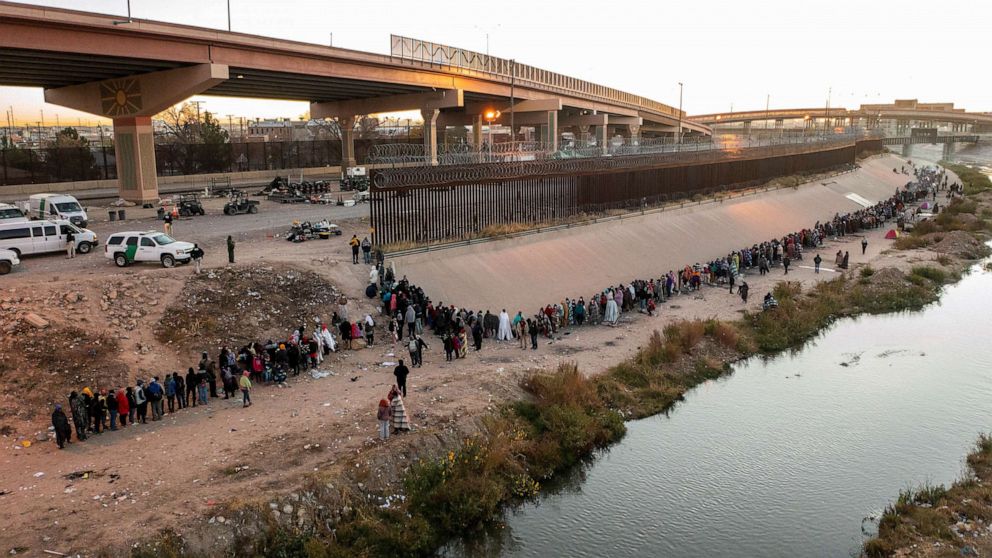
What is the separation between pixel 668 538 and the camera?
1616 centimetres

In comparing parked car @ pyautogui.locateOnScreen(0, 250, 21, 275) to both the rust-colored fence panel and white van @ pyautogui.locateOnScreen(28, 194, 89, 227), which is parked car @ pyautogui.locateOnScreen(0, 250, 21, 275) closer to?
white van @ pyautogui.locateOnScreen(28, 194, 89, 227)

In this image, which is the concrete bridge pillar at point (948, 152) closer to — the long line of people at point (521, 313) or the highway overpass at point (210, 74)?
the highway overpass at point (210, 74)

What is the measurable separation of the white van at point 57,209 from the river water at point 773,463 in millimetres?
28863

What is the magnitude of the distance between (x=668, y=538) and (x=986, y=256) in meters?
42.8

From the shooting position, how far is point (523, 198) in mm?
38312

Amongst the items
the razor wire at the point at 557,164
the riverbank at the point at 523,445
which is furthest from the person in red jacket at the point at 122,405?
the razor wire at the point at 557,164

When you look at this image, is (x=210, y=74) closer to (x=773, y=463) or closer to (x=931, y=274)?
(x=773, y=463)

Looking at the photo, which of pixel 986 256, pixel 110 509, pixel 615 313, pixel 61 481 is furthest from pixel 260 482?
pixel 986 256

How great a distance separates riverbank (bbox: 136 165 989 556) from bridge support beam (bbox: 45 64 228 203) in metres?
31.5

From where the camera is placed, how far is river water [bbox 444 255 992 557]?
16.2 m

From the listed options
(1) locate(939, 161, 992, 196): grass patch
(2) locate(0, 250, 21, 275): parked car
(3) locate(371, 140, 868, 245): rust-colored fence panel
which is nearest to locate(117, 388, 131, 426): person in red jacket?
(2) locate(0, 250, 21, 275): parked car

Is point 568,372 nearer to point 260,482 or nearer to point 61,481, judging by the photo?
point 260,482

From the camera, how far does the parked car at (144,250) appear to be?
88.0ft

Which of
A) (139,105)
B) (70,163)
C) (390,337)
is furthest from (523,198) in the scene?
(70,163)
